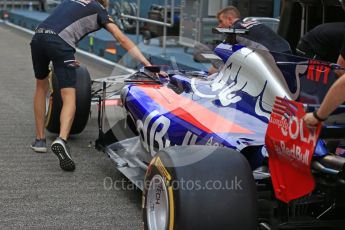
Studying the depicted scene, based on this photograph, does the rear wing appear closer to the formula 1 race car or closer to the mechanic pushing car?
the formula 1 race car

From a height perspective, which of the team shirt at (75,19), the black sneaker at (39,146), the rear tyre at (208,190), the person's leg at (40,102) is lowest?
the black sneaker at (39,146)

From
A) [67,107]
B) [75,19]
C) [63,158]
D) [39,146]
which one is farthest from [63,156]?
[75,19]

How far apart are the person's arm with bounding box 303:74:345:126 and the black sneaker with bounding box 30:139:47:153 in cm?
373

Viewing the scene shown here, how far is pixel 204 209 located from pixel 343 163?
0.71 meters

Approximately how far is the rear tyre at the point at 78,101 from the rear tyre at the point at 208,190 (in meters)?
2.97

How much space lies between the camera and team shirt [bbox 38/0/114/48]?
589cm

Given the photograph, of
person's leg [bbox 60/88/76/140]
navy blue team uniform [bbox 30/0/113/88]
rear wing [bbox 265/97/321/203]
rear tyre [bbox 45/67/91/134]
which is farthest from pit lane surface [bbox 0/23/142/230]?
rear wing [bbox 265/97/321/203]

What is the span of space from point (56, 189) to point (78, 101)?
4.49 feet

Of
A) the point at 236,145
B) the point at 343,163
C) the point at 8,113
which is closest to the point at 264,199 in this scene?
the point at 236,145

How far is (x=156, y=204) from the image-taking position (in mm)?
3652

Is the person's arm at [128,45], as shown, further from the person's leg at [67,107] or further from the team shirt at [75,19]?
the person's leg at [67,107]

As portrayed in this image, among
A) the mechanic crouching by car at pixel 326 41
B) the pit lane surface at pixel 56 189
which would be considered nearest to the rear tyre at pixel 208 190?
the pit lane surface at pixel 56 189

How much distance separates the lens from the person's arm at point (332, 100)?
2.88m

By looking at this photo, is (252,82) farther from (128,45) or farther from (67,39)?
(67,39)
